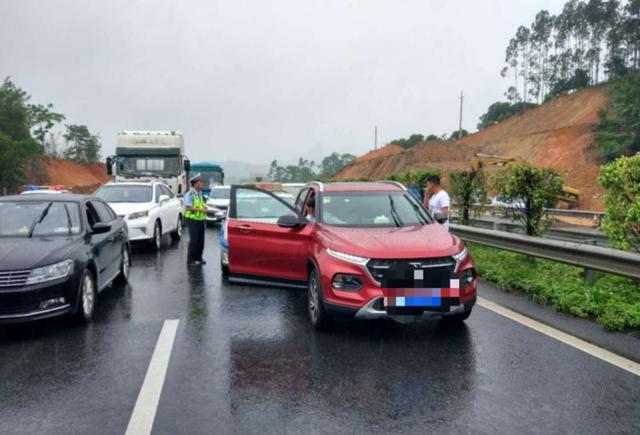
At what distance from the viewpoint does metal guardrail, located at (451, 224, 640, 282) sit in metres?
6.77

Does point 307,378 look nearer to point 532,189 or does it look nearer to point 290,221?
point 290,221

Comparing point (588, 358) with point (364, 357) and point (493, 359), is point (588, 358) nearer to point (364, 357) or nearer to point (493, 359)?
point (493, 359)

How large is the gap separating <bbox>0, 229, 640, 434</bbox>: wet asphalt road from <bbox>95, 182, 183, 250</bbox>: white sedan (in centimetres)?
581

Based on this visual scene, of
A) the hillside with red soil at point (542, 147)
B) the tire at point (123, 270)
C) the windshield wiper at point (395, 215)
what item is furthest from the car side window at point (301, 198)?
the hillside with red soil at point (542, 147)

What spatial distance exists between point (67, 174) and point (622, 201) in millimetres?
76784

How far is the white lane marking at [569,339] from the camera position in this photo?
16.0 feet

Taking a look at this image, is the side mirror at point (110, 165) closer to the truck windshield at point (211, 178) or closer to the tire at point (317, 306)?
the truck windshield at point (211, 178)

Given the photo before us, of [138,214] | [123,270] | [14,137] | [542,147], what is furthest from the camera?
[542,147]

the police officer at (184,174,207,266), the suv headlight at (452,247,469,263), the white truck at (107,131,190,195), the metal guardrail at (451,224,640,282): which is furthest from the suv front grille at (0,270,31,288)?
the white truck at (107,131,190,195)

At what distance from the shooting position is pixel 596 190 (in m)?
45.9

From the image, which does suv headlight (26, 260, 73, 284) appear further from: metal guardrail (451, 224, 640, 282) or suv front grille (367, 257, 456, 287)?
metal guardrail (451, 224, 640, 282)

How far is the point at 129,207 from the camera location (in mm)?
12664

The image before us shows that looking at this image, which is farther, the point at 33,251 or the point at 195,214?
the point at 195,214

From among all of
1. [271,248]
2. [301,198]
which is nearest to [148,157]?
[301,198]
